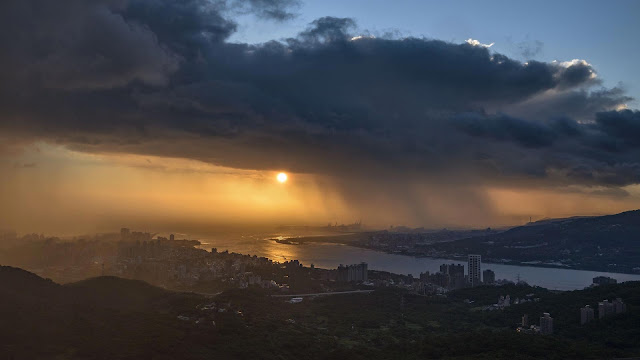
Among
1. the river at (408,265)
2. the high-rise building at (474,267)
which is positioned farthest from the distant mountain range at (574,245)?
the high-rise building at (474,267)

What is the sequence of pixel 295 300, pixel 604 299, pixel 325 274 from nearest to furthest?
pixel 604 299
pixel 295 300
pixel 325 274

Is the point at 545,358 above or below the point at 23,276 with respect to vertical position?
below

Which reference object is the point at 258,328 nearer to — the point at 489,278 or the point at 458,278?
the point at 458,278

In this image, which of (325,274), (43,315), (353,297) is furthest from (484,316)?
(43,315)

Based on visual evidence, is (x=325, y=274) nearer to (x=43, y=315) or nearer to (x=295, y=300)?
(x=295, y=300)

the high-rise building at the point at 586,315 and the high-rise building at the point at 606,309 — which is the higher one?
the high-rise building at the point at 606,309

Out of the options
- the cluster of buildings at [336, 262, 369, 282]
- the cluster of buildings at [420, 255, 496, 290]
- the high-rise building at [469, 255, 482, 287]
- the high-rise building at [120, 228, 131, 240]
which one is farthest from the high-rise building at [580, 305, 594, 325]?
the high-rise building at [120, 228, 131, 240]

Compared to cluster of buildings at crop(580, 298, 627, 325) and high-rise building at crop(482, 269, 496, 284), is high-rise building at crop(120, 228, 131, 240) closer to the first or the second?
high-rise building at crop(482, 269, 496, 284)

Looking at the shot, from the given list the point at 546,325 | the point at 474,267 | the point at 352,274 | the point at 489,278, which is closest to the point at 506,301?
the point at 546,325

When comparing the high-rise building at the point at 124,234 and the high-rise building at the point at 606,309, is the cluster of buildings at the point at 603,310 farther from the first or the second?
the high-rise building at the point at 124,234
